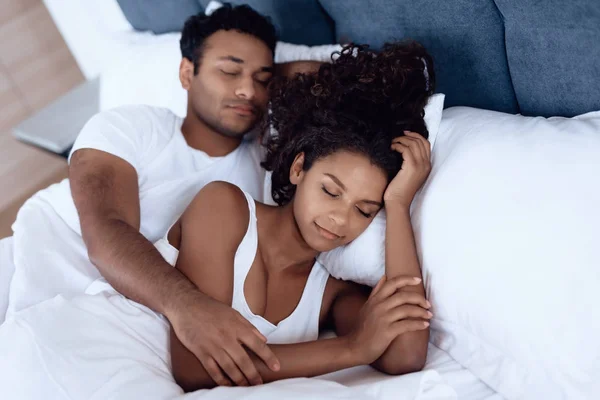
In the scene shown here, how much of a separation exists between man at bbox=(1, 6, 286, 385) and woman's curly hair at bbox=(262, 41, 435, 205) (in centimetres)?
26

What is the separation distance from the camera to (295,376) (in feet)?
3.15

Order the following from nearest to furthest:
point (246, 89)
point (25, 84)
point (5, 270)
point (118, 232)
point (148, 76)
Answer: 1. point (118, 232)
2. point (5, 270)
3. point (246, 89)
4. point (148, 76)
5. point (25, 84)

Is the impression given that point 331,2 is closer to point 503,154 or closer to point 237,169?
point 237,169

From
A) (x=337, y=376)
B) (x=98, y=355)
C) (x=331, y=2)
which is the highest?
(x=331, y=2)

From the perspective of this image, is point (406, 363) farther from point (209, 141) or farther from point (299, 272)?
point (209, 141)

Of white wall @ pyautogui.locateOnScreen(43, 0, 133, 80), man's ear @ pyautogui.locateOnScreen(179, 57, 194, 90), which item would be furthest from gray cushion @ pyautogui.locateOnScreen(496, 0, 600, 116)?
white wall @ pyautogui.locateOnScreen(43, 0, 133, 80)

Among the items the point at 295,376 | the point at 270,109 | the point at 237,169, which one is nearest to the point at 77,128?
the point at 237,169

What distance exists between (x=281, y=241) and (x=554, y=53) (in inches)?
24.8

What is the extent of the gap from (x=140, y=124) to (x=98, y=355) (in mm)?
697

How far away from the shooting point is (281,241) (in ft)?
3.76

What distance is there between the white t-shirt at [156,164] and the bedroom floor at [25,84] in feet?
4.31

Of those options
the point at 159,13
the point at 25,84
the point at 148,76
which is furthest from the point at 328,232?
the point at 25,84

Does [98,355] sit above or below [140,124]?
below

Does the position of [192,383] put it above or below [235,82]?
below
